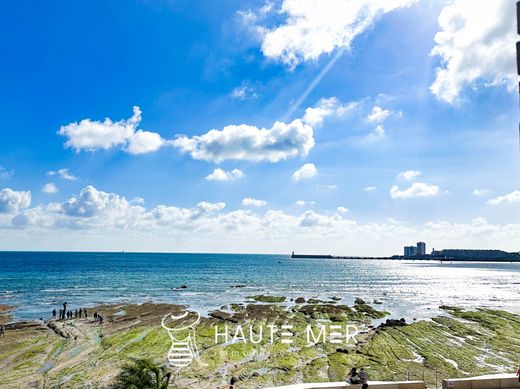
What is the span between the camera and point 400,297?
79.3m

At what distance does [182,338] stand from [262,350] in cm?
913

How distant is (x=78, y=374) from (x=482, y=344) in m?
33.1

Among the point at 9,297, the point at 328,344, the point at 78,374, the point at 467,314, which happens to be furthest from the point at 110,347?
the point at 9,297

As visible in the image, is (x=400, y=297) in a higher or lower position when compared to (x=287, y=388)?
lower

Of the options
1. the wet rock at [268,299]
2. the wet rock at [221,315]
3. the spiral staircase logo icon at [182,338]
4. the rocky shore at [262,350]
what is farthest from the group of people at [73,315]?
the wet rock at [268,299]

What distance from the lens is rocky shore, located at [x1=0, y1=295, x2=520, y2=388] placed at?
2795 centimetres

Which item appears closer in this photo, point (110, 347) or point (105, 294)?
point (110, 347)

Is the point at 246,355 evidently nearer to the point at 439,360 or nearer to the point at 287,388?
the point at 439,360

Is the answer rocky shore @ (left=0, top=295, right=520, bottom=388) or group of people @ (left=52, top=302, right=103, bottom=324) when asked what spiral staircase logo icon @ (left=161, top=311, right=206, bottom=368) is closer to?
rocky shore @ (left=0, top=295, right=520, bottom=388)

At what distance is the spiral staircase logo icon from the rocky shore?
0.70m

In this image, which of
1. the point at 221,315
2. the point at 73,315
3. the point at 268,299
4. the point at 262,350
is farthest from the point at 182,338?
the point at 268,299

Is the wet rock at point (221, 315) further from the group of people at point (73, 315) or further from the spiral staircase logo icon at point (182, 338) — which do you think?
the group of people at point (73, 315)

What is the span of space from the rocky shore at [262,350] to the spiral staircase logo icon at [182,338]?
0.70 m

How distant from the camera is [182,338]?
39219 mm
